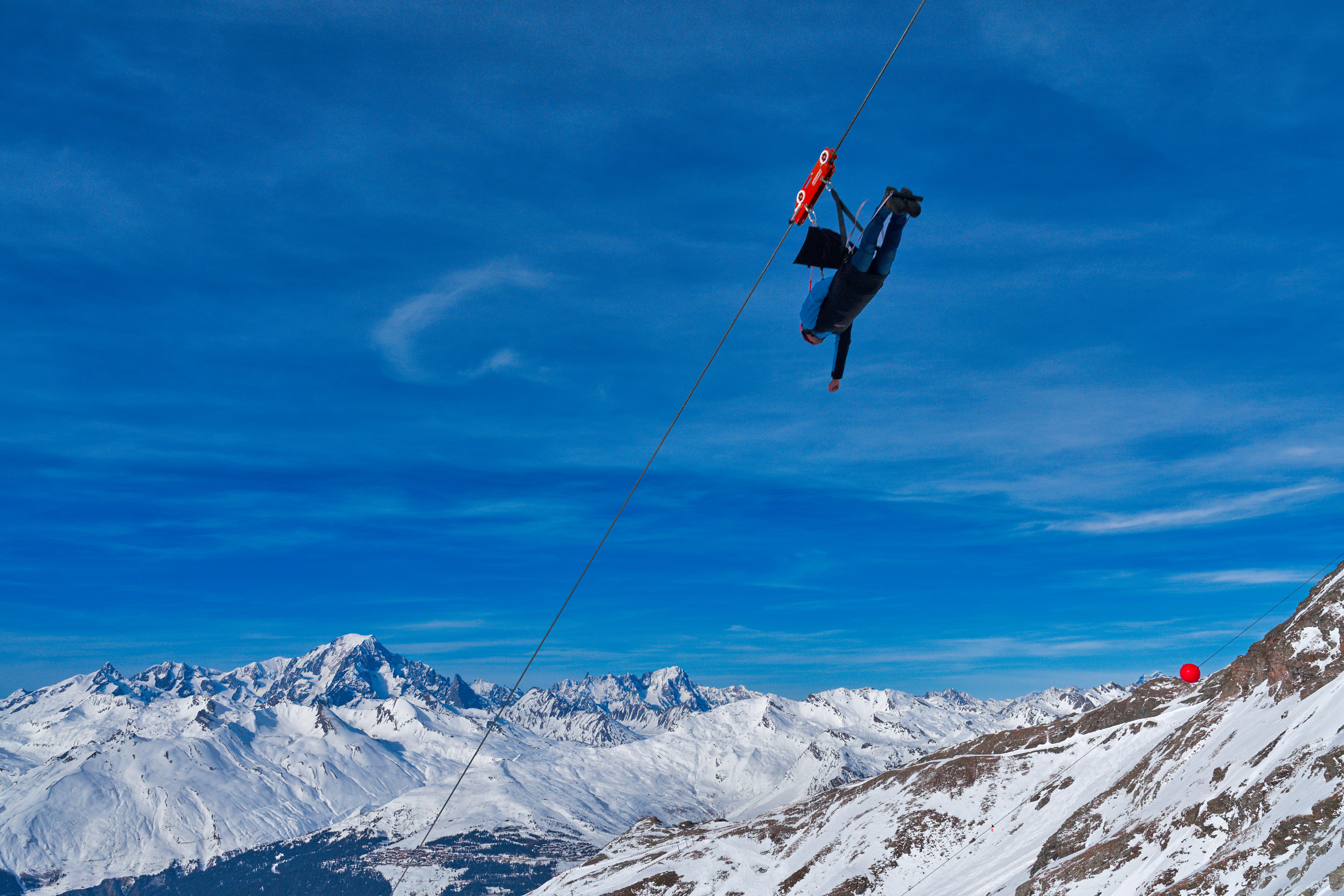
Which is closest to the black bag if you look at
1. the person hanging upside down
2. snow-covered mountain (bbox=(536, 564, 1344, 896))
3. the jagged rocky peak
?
the person hanging upside down

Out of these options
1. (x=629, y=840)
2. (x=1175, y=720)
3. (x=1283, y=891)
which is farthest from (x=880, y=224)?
(x=629, y=840)

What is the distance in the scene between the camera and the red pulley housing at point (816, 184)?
1634 cm

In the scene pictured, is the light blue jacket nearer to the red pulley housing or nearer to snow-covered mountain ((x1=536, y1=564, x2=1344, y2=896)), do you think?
the red pulley housing

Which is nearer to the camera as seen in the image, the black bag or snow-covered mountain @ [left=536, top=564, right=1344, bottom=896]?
the black bag

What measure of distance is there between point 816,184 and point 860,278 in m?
2.49

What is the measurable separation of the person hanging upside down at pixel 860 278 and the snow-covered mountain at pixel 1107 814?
80.5 ft

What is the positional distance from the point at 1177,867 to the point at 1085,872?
1026 centimetres

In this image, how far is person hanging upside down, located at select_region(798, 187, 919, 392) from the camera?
54.9 feet

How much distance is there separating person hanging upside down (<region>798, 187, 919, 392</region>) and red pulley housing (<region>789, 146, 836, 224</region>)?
1.30 m

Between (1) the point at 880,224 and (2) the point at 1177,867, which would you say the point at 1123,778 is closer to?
(2) the point at 1177,867

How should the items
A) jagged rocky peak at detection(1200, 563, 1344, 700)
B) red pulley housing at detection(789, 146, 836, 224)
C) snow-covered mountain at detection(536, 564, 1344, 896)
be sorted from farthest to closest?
jagged rocky peak at detection(1200, 563, 1344, 700) < snow-covered mountain at detection(536, 564, 1344, 896) < red pulley housing at detection(789, 146, 836, 224)

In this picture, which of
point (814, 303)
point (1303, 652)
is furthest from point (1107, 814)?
point (814, 303)

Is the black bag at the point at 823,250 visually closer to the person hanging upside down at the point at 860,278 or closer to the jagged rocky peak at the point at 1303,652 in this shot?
the person hanging upside down at the point at 860,278

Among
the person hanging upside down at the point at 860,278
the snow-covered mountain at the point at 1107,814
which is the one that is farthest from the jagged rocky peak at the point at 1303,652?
the person hanging upside down at the point at 860,278
